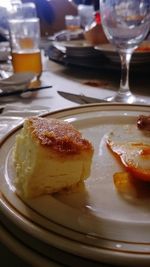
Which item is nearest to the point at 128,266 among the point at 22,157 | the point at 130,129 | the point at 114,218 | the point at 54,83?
the point at 114,218

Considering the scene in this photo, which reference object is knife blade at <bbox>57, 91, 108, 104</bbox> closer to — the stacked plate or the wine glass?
the wine glass

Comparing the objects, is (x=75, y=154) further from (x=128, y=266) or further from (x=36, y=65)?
(x=36, y=65)

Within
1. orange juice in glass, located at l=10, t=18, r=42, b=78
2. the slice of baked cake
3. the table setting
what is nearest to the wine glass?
the table setting

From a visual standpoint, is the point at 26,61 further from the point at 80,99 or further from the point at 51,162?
the point at 51,162

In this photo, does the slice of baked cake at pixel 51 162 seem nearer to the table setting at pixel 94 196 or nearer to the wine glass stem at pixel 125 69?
the table setting at pixel 94 196

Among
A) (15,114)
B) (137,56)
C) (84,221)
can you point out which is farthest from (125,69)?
(84,221)

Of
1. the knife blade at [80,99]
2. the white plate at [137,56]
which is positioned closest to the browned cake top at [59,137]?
the knife blade at [80,99]
